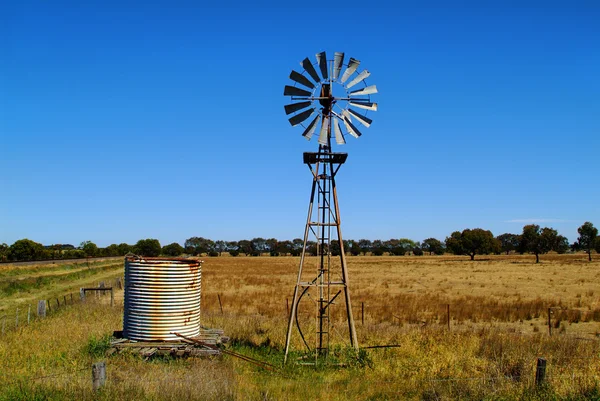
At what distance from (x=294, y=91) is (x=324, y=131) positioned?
128 cm

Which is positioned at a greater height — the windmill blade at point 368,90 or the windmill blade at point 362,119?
the windmill blade at point 368,90

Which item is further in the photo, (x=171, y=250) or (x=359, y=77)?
(x=171, y=250)

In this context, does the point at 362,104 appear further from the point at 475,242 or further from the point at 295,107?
the point at 475,242

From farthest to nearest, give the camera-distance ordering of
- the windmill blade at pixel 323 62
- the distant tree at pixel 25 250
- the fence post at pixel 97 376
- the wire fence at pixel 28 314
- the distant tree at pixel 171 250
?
the distant tree at pixel 171 250
the distant tree at pixel 25 250
the wire fence at pixel 28 314
the windmill blade at pixel 323 62
the fence post at pixel 97 376

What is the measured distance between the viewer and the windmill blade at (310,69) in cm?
1334

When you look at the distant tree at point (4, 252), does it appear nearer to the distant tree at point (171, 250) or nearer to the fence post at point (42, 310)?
the distant tree at point (171, 250)

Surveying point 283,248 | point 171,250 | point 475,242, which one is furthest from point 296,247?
point 475,242

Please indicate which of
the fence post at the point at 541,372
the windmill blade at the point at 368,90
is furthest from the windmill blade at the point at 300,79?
the fence post at the point at 541,372

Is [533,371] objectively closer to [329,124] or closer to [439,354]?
[439,354]

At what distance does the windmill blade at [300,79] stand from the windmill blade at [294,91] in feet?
0.55

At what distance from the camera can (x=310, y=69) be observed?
13445mm

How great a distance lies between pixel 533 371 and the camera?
10.7 meters

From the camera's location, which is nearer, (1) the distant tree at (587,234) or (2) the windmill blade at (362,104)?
(2) the windmill blade at (362,104)

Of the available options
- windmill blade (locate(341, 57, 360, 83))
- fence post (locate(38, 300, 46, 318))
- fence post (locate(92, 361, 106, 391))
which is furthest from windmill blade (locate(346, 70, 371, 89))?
fence post (locate(38, 300, 46, 318))
